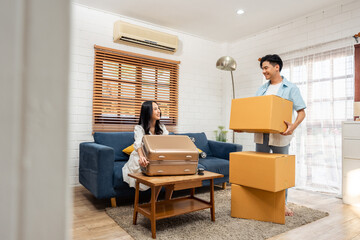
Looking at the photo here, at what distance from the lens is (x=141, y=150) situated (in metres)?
2.29

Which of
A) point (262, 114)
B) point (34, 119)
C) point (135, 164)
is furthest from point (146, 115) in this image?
point (34, 119)

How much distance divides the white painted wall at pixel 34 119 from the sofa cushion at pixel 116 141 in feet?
9.74

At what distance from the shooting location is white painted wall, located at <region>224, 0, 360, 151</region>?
337 cm

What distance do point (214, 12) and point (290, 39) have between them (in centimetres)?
134

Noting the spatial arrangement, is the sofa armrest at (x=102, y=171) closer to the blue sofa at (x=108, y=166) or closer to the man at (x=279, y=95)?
the blue sofa at (x=108, y=166)

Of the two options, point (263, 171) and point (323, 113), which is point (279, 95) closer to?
point (263, 171)

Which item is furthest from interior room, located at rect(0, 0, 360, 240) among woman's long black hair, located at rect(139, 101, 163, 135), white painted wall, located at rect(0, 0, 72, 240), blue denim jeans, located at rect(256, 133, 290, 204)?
white painted wall, located at rect(0, 0, 72, 240)

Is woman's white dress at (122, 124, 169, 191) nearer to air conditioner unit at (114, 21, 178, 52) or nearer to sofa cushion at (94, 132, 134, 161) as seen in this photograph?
sofa cushion at (94, 132, 134, 161)

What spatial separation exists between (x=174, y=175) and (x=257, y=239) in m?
0.80

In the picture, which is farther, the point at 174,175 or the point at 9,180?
the point at 174,175

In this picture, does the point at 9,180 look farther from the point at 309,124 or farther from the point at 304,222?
the point at 309,124

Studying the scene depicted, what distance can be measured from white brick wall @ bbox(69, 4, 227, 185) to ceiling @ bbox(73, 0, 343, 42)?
197 millimetres

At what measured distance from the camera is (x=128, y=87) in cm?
386

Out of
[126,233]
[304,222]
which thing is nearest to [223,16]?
[304,222]
